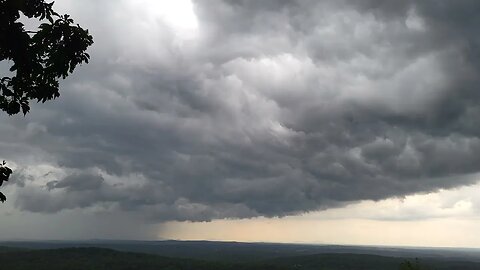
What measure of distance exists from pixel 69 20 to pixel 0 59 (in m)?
3.45

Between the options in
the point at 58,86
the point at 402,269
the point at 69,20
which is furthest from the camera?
the point at 402,269

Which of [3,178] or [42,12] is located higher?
[42,12]

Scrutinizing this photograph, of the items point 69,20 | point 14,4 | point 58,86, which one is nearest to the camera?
point 14,4

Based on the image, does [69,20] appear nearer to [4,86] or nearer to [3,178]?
[4,86]

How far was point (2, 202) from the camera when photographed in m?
18.7

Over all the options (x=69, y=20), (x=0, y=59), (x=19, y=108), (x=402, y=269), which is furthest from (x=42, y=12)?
(x=402, y=269)

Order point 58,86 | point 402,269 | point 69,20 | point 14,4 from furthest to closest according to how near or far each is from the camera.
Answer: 1. point 402,269
2. point 58,86
3. point 69,20
4. point 14,4

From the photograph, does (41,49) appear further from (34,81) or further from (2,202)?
(2,202)

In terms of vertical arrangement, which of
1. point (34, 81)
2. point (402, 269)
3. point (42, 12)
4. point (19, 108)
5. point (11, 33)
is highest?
point (42, 12)

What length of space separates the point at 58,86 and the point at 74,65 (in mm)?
A: 1600

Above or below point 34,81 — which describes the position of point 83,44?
above

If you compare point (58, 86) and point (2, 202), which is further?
point (58, 86)

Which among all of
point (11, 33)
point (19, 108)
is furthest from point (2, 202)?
point (11, 33)

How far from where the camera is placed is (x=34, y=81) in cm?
2044
